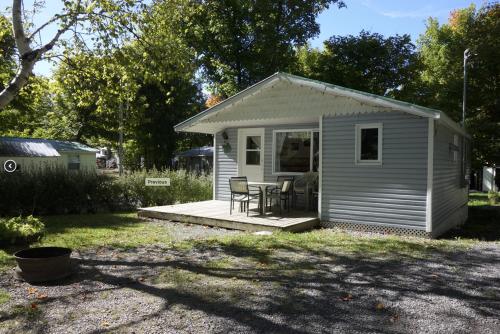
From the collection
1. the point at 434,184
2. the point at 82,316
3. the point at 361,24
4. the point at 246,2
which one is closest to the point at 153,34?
the point at 82,316

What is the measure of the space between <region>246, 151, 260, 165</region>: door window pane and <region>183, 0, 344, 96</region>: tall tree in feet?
38.9

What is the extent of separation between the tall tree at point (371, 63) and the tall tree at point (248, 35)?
7.04 ft

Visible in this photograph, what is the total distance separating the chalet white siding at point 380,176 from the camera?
8.00 metres

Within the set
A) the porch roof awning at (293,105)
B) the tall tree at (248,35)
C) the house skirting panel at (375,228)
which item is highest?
the tall tree at (248,35)

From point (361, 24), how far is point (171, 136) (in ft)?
51.8

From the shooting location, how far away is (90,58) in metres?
7.71

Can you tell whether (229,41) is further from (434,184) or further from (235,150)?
(434,184)

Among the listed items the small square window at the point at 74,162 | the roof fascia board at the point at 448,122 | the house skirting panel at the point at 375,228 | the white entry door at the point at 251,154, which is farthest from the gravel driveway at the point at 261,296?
the small square window at the point at 74,162

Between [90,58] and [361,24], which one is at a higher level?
[361,24]

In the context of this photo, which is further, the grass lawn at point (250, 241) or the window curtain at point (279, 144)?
the window curtain at point (279, 144)

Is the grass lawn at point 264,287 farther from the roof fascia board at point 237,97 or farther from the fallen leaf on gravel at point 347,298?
the roof fascia board at point 237,97

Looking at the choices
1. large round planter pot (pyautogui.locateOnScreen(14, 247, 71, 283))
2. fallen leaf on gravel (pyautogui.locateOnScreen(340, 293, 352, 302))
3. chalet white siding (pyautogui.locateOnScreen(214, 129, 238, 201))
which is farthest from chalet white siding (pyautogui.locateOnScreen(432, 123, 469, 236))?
large round planter pot (pyautogui.locateOnScreen(14, 247, 71, 283))

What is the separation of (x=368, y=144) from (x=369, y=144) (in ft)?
0.08

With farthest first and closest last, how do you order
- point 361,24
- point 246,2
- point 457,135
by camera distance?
point 361,24
point 246,2
point 457,135
